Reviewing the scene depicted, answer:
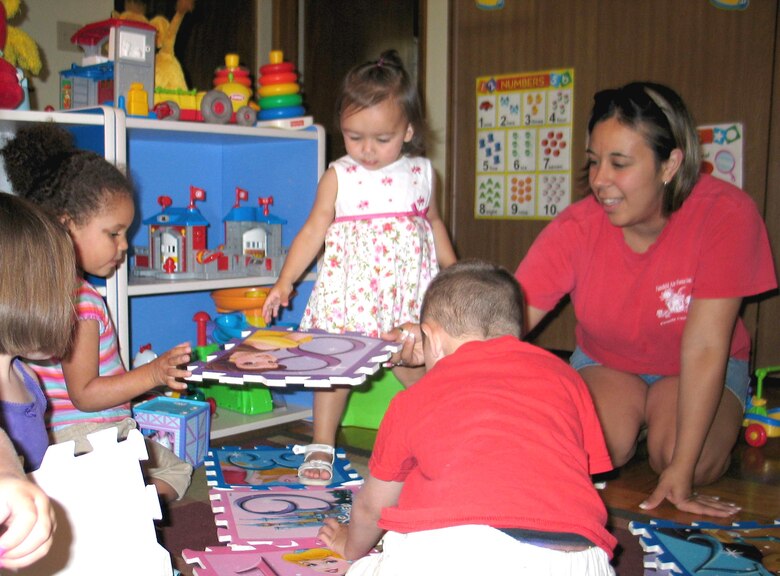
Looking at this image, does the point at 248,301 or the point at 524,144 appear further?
the point at 524,144

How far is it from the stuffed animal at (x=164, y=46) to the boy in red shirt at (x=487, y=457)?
1469mm

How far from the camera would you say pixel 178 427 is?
179 centimetres

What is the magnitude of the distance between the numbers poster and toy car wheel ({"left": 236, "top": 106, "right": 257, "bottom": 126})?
5.03 ft

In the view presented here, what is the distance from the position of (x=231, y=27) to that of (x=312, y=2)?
46cm

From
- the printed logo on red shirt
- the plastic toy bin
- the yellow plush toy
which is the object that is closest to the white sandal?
the plastic toy bin

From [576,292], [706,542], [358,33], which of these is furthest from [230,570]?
Answer: [358,33]

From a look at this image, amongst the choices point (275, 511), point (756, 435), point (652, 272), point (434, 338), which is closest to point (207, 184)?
point (275, 511)

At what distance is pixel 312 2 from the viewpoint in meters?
4.21

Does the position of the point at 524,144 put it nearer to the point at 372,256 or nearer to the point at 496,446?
the point at 372,256

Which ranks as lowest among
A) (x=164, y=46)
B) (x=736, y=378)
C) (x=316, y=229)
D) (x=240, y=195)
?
(x=736, y=378)

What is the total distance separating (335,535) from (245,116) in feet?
4.16

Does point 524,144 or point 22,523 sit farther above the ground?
point 524,144

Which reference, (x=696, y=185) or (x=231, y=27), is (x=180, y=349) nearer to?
(x=696, y=185)

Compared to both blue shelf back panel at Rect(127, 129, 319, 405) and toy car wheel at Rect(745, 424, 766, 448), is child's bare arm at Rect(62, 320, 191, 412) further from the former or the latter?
toy car wheel at Rect(745, 424, 766, 448)
